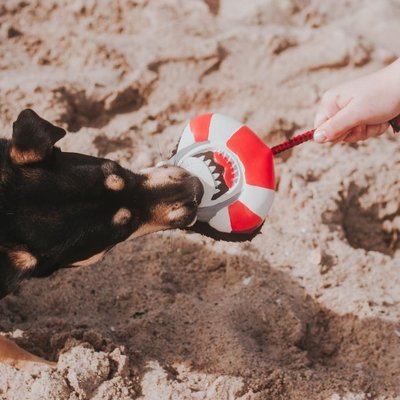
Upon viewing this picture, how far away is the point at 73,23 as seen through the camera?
517 cm

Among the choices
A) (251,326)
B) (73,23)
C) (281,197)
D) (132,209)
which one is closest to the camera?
(132,209)

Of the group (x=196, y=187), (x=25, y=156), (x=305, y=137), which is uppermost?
(x=25, y=156)

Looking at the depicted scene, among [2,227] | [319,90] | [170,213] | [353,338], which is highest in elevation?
[2,227]

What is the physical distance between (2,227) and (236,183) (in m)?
1.14

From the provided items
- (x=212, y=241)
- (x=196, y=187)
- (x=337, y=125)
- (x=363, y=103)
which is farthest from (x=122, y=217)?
(x=363, y=103)

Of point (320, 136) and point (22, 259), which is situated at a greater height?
point (320, 136)

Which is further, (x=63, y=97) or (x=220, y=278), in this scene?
(x=63, y=97)

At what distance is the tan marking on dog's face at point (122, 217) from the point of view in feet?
9.73

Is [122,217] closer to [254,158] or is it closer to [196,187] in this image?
[196,187]

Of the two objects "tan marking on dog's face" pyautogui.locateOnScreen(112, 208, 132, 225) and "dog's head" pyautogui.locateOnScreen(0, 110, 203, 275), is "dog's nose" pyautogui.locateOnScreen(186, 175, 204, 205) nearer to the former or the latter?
"dog's head" pyautogui.locateOnScreen(0, 110, 203, 275)

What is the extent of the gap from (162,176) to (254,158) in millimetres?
476

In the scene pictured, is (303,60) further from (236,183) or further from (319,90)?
(236,183)

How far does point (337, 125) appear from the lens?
2.95 meters

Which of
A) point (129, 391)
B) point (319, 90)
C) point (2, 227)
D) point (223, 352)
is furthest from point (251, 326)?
point (319, 90)
